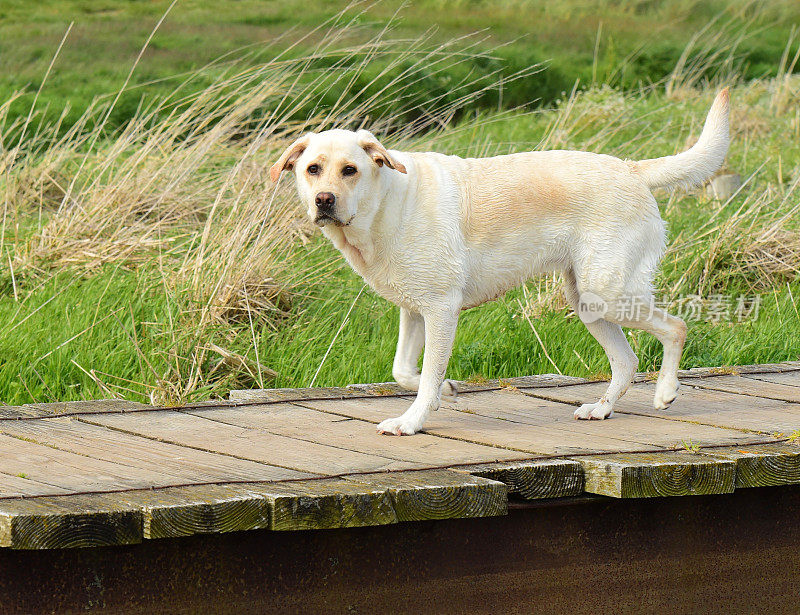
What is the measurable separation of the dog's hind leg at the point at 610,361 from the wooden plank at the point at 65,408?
163 centimetres

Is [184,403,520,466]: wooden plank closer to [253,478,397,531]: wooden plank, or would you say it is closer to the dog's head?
[253,478,397,531]: wooden plank

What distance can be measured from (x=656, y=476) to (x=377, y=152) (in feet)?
4.55

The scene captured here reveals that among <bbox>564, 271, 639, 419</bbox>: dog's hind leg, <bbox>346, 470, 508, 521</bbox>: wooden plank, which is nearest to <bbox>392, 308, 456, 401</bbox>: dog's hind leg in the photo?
<bbox>564, 271, 639, 419</bbox>: dog's hind leg

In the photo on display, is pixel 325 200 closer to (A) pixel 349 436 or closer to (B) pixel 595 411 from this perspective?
(A) pixel 349 436

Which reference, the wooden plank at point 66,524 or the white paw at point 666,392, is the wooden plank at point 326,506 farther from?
the white paw at point 666,392

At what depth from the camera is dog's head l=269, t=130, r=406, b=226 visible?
145 inches

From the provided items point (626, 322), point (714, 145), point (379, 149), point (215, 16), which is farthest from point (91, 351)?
point (215, 16)

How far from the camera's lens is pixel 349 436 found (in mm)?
3791

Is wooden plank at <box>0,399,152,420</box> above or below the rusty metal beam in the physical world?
above

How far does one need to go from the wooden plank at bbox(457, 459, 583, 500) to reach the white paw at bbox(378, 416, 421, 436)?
1.93 feet

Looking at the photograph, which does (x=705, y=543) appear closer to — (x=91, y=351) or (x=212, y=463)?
(x=212, y=463)

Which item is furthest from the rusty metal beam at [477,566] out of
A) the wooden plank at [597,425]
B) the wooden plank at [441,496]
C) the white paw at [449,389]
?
the white paw at [449,389]

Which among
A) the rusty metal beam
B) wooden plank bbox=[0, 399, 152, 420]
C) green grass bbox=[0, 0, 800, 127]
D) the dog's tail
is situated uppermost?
green grass bbox=[0, 0, 800, 127]

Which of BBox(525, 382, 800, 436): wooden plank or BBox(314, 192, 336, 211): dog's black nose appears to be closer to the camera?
BBox(314, 192, 336, 211): dog's black nose
